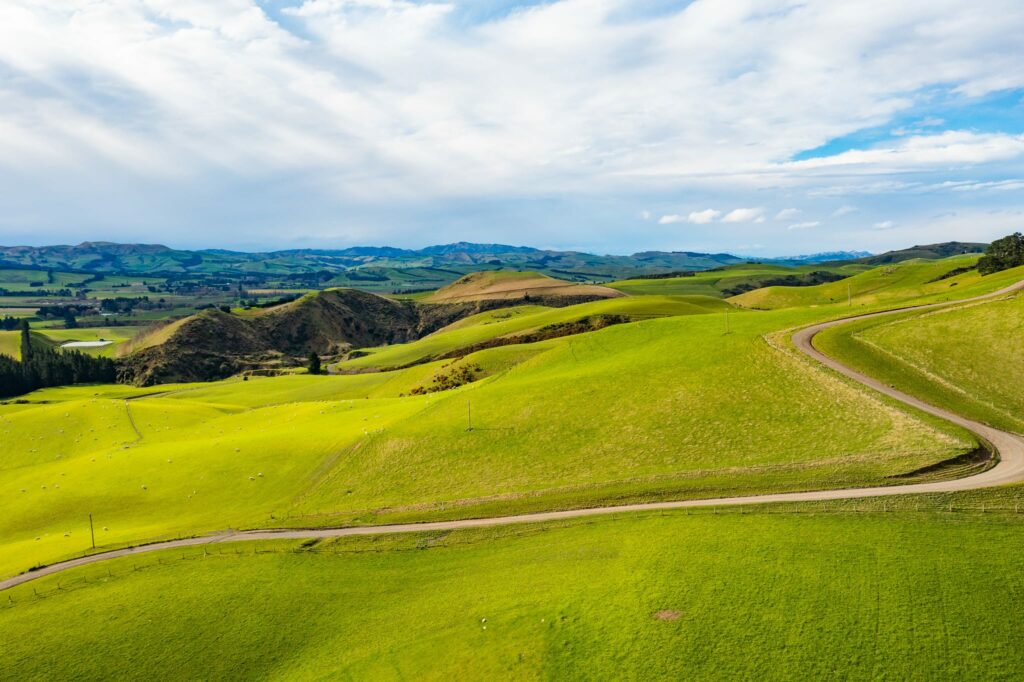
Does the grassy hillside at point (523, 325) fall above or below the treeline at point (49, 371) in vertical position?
above

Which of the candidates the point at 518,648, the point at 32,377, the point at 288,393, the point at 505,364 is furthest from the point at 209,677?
the point at 32,377

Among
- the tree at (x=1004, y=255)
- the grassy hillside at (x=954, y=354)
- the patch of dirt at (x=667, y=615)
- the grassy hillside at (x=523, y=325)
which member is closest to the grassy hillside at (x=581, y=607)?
the patch of dirt at (x=667, y=615)

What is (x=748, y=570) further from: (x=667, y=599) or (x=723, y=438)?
(x=723, y=438)

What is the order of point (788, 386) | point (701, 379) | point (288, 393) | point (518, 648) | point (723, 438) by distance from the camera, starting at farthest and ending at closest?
1. point (288, 393)
2. point (701, 379)
3. point (788, 386)
4. point (723, 438)
5. point (518, 648)

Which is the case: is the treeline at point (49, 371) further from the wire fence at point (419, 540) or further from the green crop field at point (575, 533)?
the wire fence at point (419, 540)

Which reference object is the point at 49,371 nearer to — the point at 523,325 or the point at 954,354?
the point at 523,325

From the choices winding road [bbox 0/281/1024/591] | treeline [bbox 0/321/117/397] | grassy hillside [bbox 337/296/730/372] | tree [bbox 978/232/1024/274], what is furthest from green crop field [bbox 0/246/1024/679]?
tree [bbox 978/232/1024/274]

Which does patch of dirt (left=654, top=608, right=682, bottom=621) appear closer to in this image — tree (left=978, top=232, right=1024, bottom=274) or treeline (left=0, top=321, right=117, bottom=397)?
tree (left=978, top=232, right=1024, bottom=274)

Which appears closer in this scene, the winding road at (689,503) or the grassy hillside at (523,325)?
the winding road at (689,503)
